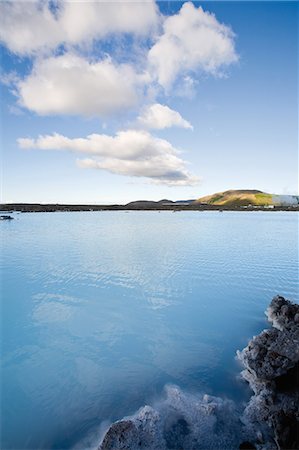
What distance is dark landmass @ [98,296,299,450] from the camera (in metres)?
4.41

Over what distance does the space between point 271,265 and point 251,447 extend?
14.5m

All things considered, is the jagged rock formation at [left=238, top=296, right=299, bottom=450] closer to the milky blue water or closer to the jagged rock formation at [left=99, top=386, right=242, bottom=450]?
the jagged rock formation at [left=99, top=386, right=242, bottom=450]

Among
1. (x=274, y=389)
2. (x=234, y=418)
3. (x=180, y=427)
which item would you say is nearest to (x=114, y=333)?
(x=180, y=427)

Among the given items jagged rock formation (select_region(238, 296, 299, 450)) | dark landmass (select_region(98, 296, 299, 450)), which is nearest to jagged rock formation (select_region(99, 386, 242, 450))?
dark landmass (select_region(98, 296, 299, 450))

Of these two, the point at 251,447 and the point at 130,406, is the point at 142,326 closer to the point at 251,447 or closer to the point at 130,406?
the point at 130,406

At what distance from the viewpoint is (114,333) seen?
28.5 ft

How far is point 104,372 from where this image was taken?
6715mm

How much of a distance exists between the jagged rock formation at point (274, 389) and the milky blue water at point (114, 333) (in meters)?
0.53

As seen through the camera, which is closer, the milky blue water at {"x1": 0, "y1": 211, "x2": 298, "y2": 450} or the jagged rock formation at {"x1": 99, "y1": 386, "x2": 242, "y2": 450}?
the jagged rock formation at {"x1": 99, "y1": 386, "x2": 242, "y2": 450}

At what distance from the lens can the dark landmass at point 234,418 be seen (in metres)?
4.41

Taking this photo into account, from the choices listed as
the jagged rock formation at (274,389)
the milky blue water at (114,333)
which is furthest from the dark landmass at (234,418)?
the milky blue water at (114,333)

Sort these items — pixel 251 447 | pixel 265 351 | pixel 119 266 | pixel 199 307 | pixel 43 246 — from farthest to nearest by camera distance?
pixel 43 246 < pixel 119 266 < pixel 199 307 < pixel 265 351 < pixel 251 447

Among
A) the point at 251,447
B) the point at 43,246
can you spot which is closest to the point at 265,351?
the point at 251,447

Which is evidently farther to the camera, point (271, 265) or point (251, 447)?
point (271, 265)
